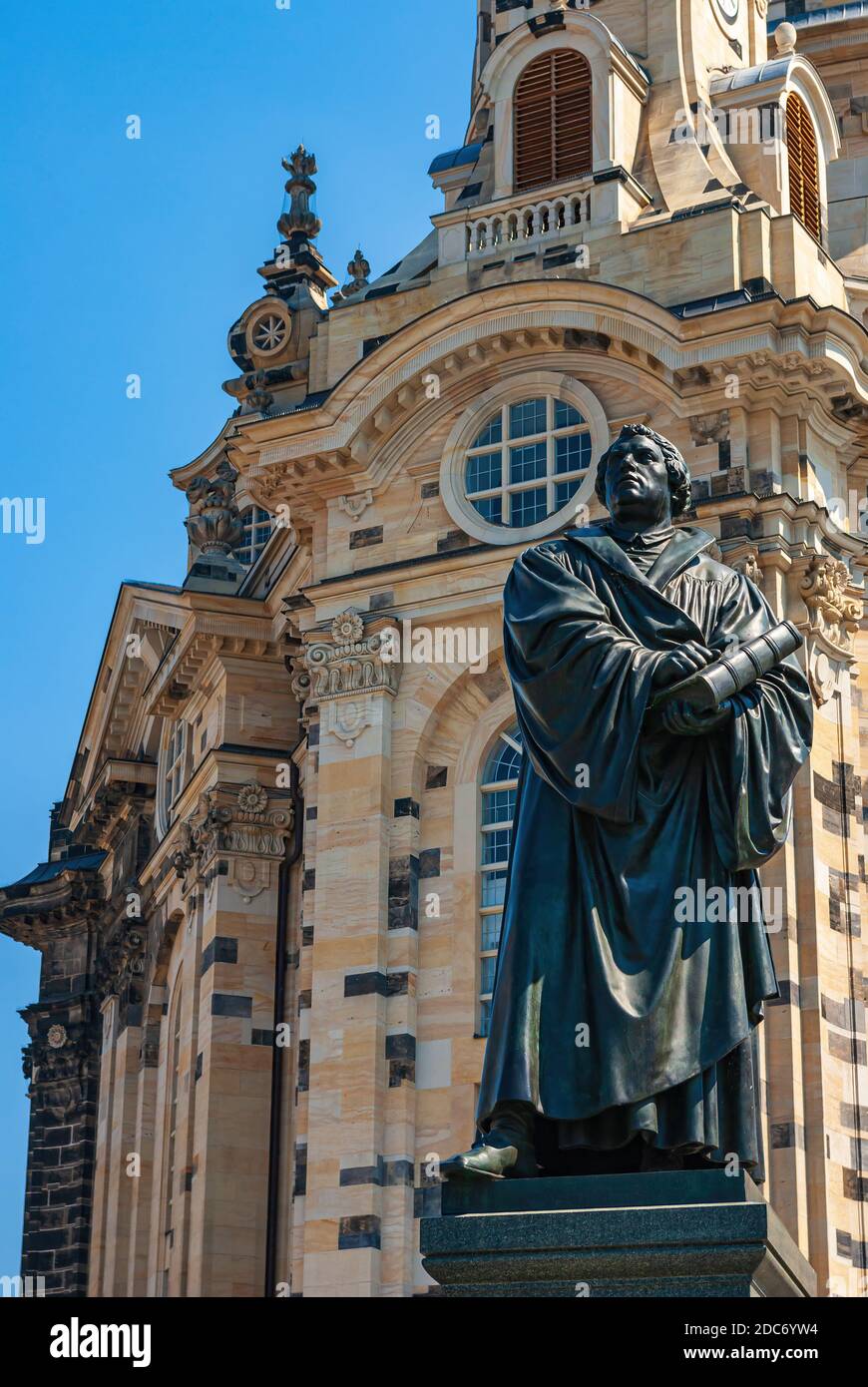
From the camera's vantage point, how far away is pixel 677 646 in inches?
366

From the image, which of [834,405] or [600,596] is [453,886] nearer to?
[834,405]

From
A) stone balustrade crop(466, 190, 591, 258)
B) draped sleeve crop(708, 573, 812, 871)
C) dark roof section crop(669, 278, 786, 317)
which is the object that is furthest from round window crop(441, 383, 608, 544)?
draped sleeve crop(708, 573, 812, 871)

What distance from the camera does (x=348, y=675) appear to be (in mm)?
28391

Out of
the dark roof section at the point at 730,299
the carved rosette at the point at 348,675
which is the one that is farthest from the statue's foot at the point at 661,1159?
the carved rosette at the point at 348,675

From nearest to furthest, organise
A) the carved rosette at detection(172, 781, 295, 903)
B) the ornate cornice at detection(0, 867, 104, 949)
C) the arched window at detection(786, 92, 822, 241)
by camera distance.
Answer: the arched window at detection(786, 92, 822, 241)
the carved rosette at detection(172, 781, 295, 903)
the ornate cornice at detection(0, 867, 104, 949)

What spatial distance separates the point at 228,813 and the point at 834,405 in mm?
9978

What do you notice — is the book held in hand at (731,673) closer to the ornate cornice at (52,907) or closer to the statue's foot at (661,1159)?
the statue's foot at (661,1159)

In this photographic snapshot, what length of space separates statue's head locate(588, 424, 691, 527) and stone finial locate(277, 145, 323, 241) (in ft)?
92.0

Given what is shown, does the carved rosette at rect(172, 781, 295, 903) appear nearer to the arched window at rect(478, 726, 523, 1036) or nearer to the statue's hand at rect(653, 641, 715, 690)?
the arched window at rect(478, 726, 523, 1036)

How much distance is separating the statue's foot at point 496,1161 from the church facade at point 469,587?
15.7 m

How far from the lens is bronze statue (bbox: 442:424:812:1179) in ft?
28.7

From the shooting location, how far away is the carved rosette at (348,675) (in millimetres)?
28156

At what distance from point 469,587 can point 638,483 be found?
1818 centimetres

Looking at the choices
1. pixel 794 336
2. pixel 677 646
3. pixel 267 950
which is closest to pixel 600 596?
pixel 677 646
